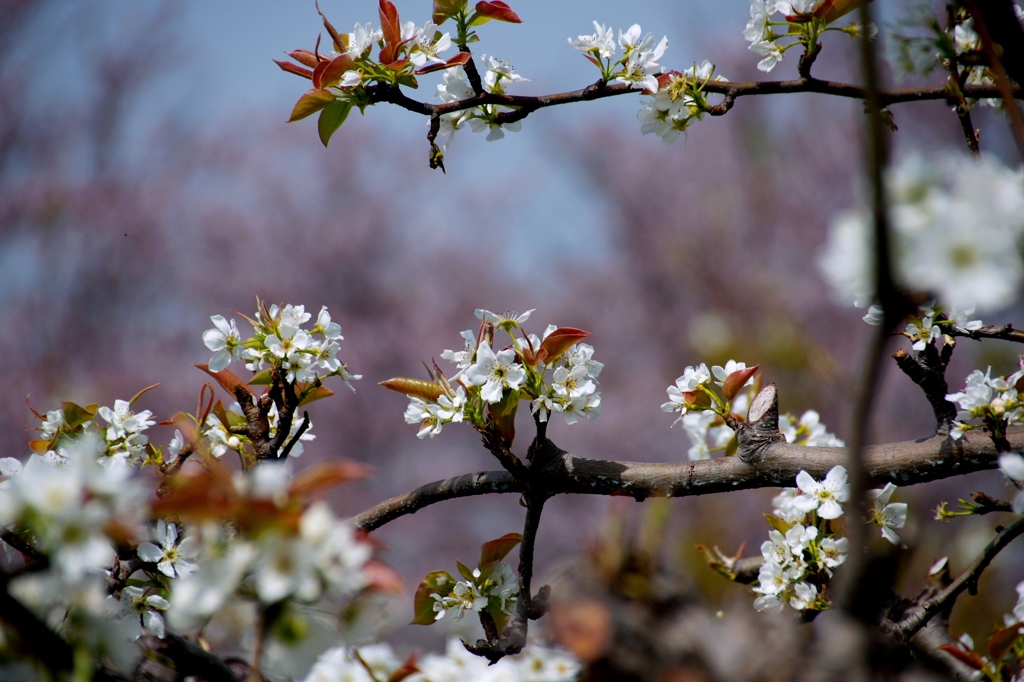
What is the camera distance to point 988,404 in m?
0.60

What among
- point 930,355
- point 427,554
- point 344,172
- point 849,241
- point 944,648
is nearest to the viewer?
point 849,241

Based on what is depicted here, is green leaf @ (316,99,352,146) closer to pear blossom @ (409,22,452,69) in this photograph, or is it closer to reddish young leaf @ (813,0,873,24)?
pear blossom @ (409,22,452,69)

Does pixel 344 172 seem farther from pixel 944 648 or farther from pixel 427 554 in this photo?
pixel 944 648

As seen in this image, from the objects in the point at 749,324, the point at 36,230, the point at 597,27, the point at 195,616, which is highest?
the point at 36,230

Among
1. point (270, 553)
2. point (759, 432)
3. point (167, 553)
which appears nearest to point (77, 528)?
point (270, 553)

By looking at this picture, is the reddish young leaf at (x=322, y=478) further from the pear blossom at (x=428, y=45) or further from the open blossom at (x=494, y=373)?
the pear blossom at (x=428, y=45)

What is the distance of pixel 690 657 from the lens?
0.38m

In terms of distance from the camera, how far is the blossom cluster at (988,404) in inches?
23.8

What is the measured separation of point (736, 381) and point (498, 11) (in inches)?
17.9

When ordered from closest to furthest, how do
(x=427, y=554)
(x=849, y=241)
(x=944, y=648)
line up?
(x=849, y=241)
(x=944, y=648)
(x=427, y=554)

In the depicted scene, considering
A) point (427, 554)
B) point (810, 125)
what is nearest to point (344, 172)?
point (427, 554)

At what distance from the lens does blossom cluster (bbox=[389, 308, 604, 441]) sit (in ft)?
2.25

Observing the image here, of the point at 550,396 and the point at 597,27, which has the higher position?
Result: the point at 597,27

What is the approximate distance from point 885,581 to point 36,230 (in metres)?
5.91
